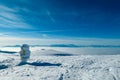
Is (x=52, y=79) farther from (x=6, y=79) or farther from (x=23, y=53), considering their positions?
(x=23, y=53)

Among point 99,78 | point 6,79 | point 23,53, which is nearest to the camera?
point 6,79

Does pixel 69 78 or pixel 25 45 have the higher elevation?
pixel 25 45

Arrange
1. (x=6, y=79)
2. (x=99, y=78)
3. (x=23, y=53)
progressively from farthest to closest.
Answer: (x=23, y=53) < (x=99, y=78) < (x=6, y=79)

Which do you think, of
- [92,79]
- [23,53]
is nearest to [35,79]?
[92,79]

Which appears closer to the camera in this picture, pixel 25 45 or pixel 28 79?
pixel 28 79

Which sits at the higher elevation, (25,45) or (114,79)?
(25,45)

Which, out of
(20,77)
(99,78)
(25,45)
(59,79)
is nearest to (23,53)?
(25,45)

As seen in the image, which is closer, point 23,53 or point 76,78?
point 76,78

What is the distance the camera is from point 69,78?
52.2 ft

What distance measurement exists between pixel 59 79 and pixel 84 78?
270 centimetres

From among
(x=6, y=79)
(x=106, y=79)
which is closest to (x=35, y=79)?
(x=6, y=79)

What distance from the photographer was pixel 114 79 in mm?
15750

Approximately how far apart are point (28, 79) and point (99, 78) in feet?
24.0

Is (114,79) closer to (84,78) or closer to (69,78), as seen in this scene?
(84,78)
